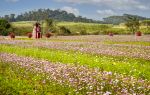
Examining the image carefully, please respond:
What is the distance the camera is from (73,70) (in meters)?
15.7

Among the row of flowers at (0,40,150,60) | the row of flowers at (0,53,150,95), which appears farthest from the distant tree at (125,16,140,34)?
the row of flowers at (0,53,150,95)

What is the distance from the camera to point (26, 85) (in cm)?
1345

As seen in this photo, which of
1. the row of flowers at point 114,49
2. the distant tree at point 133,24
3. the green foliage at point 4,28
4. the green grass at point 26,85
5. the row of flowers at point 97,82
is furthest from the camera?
the distant tree at point 133,24

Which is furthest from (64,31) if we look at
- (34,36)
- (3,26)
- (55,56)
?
(55,56)

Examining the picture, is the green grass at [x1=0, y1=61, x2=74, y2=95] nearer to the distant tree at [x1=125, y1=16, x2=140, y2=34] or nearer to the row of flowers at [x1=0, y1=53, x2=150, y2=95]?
the row of flowers at [x1=0, y1=53, x2=150, y2=95]

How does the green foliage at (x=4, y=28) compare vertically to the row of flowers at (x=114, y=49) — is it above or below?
below

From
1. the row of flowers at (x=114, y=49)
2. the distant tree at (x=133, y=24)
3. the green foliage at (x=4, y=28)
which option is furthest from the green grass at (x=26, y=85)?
the distant tree at (x=133, y=24)

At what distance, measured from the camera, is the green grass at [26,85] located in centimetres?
1233

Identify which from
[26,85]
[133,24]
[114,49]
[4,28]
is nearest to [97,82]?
[26,85]

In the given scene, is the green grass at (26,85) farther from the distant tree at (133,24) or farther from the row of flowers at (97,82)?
the distant tree at (133,24)

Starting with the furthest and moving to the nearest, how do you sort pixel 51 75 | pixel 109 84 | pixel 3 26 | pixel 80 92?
pixel 3 26, pixel 51 75, pixel 109 84, pixel 80 92

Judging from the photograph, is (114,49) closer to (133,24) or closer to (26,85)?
(26,85)

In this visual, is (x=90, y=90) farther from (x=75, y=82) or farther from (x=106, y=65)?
(x=106, y=65)

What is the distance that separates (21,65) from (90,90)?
7.23m
